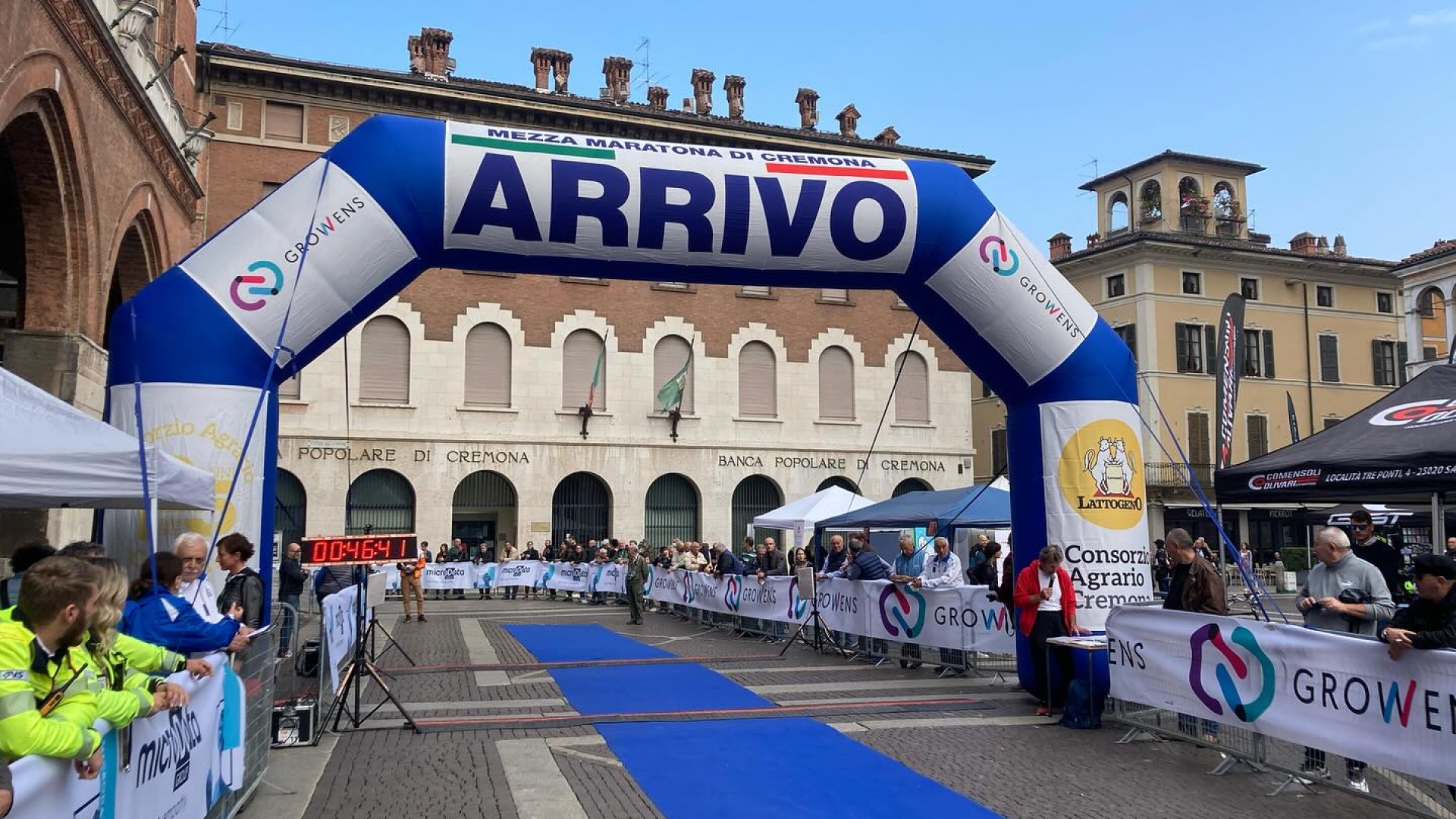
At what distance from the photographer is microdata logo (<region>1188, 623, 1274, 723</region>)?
7672 millimetres

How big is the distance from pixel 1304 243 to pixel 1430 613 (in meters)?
50.1

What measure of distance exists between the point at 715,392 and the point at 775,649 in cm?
1873

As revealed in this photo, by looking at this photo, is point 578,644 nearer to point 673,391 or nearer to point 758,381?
point 673,391

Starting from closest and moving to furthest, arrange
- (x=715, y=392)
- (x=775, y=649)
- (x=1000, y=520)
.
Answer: (x=775, y=649) < (x=1000, y=520) < (x=715, y=392)

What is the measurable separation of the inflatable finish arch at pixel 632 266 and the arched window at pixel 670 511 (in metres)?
22.9

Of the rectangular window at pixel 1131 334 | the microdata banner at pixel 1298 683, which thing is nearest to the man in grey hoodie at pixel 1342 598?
the microdata banner at pixel 1298 683

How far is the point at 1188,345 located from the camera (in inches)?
1822

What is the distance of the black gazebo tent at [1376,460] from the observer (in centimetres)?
879

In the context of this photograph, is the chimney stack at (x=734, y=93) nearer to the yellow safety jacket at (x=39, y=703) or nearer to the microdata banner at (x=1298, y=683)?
the microdata banner at (x=1298, y=683)

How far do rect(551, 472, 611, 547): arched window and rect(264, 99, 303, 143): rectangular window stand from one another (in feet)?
40.9

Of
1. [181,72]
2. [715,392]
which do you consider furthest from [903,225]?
[715,392]

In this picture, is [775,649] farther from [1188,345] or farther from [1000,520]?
[1188,345]

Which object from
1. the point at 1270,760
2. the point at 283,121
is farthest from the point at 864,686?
the point at 283,121

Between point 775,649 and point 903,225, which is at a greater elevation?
point 903,225
